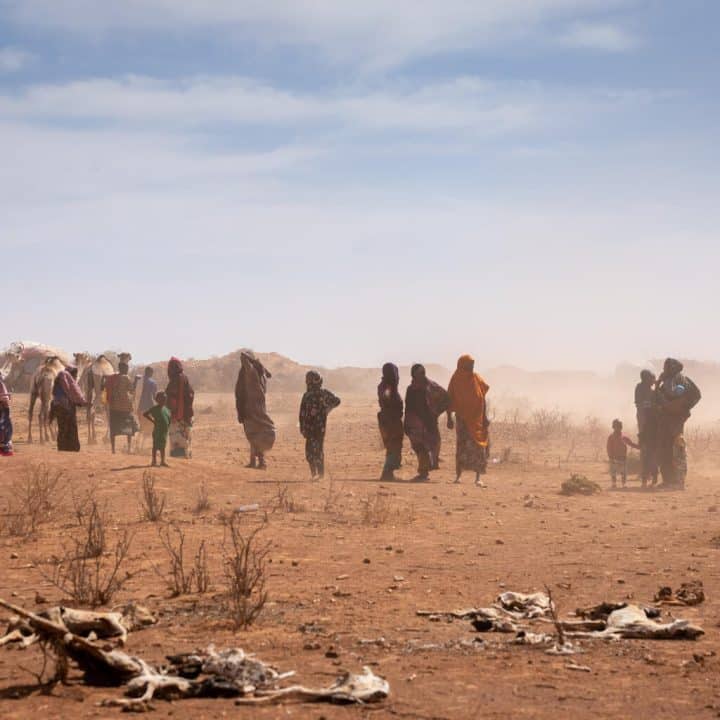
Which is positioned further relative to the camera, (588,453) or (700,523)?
(588,453)

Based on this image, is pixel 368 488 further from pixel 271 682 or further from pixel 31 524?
pixel 271 682

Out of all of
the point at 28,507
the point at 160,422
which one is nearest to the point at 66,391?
the point at 160,422

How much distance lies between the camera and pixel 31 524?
11453 mm

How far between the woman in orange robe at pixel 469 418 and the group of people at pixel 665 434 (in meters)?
2.18

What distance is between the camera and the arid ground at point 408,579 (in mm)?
5730

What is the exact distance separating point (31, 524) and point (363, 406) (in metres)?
31.1

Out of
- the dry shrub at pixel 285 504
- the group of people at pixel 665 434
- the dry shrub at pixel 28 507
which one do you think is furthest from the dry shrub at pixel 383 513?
the group of people at pixel 665 434

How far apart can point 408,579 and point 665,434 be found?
10759mm

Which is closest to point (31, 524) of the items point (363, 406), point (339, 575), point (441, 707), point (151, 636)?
point (339, 575)

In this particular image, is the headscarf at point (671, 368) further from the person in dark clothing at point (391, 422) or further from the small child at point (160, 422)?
the small child at point (160, 422)

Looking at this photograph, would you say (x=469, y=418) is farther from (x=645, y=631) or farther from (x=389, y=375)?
(x=645, y=631)

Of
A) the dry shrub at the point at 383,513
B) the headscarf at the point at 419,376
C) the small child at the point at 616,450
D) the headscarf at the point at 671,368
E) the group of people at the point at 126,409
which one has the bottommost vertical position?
the dry shrub at the point at 383,513

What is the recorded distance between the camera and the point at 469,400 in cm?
1819

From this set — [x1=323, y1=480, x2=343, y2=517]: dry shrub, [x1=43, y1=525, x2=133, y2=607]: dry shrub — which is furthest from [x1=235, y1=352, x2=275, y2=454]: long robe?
[x1=43, y1=525, x2=133, y2=607]: dry shrub
